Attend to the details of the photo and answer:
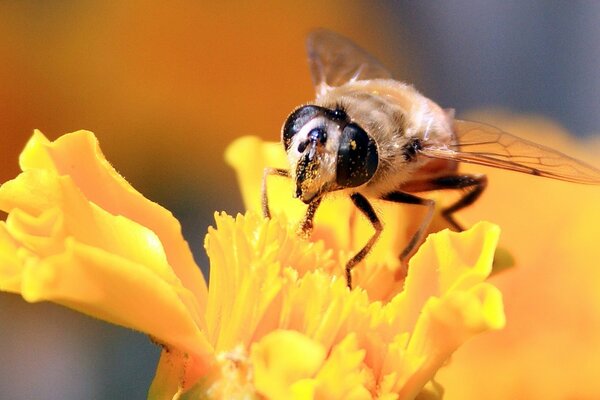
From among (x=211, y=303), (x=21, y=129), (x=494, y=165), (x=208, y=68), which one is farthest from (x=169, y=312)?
(x=208, y=68)

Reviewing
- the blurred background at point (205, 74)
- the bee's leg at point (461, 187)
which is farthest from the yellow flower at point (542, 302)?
the blurred background at point (205, 74)

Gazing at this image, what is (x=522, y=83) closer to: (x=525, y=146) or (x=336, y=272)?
(x=525, y=146)

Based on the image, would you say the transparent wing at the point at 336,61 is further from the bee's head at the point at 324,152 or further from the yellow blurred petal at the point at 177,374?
the yellow blurred petal at the point at 177,374

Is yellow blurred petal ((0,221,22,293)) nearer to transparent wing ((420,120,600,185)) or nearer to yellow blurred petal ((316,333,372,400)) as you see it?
yellow blurred petal ((316,333,372,400))

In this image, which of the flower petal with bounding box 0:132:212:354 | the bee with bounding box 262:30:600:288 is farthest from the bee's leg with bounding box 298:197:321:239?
the flower petal with bounding box 0:132:212:354

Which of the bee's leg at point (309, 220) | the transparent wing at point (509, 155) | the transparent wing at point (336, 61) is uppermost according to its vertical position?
the transparent wing at point (336, 61)

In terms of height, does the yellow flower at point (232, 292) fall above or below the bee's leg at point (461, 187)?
below
